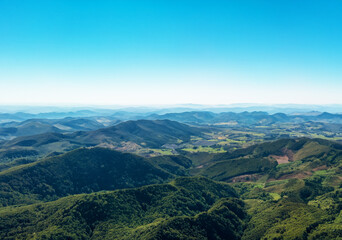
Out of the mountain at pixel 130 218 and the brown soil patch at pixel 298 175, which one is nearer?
the mountain at pixel 130 218

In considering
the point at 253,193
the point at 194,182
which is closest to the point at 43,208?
the point at 194,182

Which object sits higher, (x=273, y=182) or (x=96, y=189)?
(x=273, y=182)

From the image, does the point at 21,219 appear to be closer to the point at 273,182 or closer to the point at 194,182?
the point at 194,182

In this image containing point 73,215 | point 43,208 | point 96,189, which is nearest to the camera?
point 73,215

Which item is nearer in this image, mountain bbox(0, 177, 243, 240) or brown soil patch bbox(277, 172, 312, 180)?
mountain bbox(0, 177, 243, 240)

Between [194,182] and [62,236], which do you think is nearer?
[62,236]

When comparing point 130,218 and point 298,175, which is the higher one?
point 298,175

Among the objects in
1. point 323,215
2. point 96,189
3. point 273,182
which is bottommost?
point 96,189

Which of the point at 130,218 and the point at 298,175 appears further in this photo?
the point at 298,175
